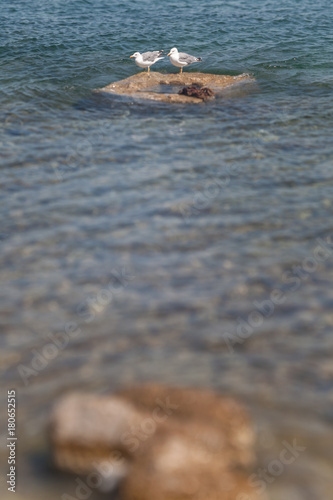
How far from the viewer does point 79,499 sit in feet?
15.8

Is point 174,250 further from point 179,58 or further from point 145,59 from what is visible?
point 145,59

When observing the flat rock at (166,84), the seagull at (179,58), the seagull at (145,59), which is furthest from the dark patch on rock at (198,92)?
the seagull at (145,59)

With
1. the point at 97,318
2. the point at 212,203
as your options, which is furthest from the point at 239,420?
the point at 212,203

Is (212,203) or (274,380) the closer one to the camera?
(274,380)

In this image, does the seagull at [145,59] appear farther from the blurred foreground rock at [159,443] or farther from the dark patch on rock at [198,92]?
the blurred foreground rock at [159,443]

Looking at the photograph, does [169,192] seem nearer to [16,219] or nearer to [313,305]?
[16,219]

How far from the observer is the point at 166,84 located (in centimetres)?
1750

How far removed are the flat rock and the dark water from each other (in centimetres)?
56

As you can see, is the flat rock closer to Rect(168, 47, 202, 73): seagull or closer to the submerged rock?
the submerged rock

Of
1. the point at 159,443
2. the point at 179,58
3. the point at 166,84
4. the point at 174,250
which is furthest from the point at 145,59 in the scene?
the point at 159,443

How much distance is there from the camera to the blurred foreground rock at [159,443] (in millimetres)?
4535

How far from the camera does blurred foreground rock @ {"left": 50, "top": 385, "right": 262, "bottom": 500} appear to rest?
4.54 m

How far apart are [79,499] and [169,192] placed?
22.5 feet

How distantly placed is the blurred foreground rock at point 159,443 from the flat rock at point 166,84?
12.1 metres
